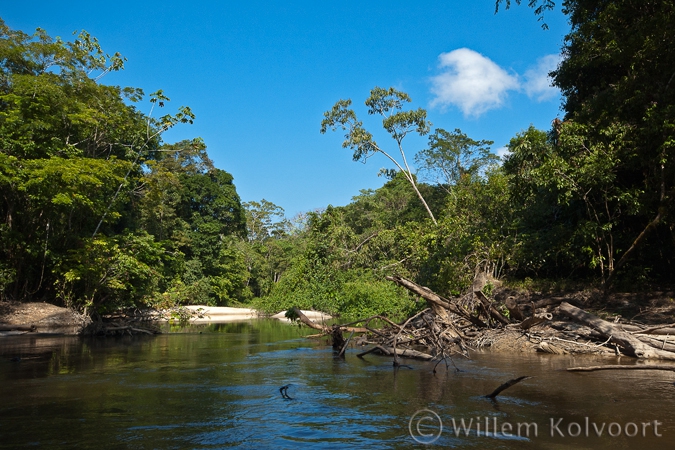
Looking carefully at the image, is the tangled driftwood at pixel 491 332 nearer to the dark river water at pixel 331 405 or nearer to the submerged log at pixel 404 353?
the submerged log at pixel 404 353

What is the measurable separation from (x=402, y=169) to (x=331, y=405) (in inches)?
1000

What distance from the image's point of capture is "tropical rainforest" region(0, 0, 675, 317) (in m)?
12.7

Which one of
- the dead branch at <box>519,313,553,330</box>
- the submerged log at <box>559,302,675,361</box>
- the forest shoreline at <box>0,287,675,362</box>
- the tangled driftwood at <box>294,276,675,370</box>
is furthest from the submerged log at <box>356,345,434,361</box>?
the submerged log at <box>559,302,675,361</box>

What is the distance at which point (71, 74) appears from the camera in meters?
21.7

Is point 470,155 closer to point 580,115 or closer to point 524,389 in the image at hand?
point 580,115

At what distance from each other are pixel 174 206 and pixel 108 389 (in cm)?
3364

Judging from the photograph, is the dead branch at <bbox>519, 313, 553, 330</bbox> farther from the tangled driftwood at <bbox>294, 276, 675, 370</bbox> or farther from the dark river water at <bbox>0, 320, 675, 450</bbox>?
the dark river water at <bbox>0, 320, 675, 450</bbox>

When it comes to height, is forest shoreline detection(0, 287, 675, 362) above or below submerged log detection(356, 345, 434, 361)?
above

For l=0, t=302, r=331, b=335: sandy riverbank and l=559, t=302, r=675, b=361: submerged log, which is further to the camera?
l=0, t=302, r=331, b=335: sandy riverbank

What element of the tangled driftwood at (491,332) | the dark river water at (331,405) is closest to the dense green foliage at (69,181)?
the dark river water at (331,405)

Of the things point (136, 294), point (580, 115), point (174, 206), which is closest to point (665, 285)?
point (580, 115)

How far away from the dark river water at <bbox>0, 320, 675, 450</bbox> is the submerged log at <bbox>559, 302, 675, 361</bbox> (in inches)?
24.5

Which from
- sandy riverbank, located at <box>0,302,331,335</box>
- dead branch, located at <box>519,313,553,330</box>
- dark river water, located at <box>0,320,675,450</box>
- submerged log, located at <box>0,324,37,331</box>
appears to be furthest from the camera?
sandy riverbank, located at <box>0,302,331,335</box>

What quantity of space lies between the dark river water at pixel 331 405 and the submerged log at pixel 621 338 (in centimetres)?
62
